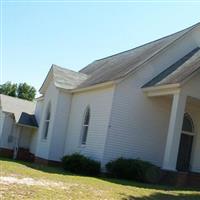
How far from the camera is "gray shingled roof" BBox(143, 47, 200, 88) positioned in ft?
70.0

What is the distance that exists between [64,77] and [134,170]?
9901 mm

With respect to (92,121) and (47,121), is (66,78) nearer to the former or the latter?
(47,121)

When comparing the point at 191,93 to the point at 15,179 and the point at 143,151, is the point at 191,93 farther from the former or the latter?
the point at 15,179

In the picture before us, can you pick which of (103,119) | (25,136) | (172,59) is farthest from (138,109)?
(25,136)

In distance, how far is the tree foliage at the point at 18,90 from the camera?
277 feet

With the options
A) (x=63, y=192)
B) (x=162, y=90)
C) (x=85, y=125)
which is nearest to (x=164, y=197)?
(x=63, y=192)

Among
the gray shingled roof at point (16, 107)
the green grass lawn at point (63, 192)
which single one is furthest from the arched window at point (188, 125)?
the gray shingled roof at point (16, 107)

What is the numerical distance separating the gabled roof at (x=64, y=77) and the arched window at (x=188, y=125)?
740 centimetres

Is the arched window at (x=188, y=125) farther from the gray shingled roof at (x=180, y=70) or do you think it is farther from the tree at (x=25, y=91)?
the tree at (x=25, y=91)

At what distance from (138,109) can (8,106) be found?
1682 centimetres

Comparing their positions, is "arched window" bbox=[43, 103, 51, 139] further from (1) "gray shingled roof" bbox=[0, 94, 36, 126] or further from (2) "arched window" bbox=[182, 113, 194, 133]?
(2) "arched window" bbox=[182, 113, 194, 133]

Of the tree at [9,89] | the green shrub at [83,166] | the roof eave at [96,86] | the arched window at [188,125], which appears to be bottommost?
the green shrub at [83,166]

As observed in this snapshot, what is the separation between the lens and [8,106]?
120ft

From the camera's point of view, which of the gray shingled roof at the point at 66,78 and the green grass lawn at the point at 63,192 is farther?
the gray shingled roof at the point at 66,78
